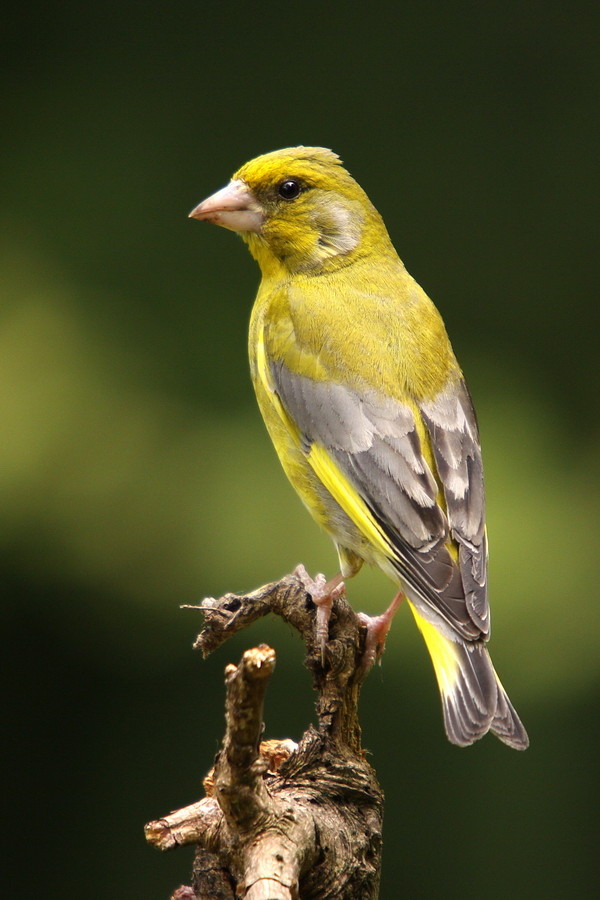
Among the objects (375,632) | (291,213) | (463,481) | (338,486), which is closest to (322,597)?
(375,632)

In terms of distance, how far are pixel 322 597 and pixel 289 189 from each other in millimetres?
1209

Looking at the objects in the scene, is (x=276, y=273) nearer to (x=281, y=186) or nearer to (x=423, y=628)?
(x=281, y=186)

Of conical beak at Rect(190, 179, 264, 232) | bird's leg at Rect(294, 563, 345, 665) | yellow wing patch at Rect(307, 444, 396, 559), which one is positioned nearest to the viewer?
bird's leg at Rect(294, 563, 345, 665)

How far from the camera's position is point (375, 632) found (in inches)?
102

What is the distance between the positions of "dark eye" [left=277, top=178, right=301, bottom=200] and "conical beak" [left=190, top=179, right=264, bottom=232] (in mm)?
72

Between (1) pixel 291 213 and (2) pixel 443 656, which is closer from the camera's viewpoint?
(2) pixel 443 656

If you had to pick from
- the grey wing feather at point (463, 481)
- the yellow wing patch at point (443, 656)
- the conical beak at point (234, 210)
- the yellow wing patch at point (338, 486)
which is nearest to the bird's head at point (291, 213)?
the conical beak at point (234, 210)

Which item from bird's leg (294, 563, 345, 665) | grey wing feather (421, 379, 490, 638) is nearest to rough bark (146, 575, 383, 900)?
bird's leg (294, 563, 345, 665)

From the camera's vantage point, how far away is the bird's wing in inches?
97.3

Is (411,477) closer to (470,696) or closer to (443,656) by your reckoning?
(443,656)

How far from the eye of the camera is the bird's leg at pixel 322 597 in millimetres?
2410

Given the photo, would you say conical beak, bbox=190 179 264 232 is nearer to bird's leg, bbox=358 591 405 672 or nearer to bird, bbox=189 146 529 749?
bird, bbox=189 146 529 749

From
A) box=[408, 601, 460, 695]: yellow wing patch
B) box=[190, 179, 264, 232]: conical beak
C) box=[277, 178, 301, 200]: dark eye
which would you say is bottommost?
box=[408, 601, 460, 695]: yellow wing patch

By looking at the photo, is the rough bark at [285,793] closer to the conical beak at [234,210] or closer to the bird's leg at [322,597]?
the bird's leg at [322,597]
